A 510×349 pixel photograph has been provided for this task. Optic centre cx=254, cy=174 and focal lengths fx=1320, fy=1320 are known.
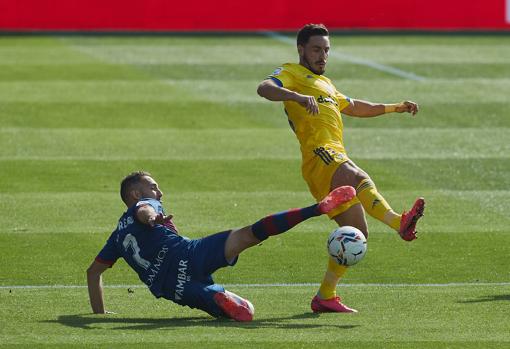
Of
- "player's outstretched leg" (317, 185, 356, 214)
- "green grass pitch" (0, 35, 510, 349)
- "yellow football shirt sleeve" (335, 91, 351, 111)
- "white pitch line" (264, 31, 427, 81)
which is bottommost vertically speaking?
"white pitch line" (264, 31, 427, 81)

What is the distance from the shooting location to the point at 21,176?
17453mm

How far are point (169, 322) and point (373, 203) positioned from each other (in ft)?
6.20

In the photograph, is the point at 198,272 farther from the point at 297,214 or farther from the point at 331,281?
the point at 331,281

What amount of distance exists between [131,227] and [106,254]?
34cm

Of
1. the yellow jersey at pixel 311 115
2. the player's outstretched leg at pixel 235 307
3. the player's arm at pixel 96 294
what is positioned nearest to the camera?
the player's outstretched leg at pixel 235 307

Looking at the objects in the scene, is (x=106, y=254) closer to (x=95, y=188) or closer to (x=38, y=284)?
(x=38, y=284)

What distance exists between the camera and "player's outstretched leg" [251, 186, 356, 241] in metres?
9.49

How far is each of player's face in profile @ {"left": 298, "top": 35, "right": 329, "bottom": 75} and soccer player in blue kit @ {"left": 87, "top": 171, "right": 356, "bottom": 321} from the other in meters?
1.69

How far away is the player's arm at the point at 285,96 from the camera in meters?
10.1

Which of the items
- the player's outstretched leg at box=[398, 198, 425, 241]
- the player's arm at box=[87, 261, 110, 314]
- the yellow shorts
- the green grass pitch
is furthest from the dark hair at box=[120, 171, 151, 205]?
the player's outstretched leg at box=[398, 198, 425, 241]

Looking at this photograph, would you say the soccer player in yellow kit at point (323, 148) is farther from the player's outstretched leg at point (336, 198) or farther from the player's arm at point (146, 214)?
the player's arm at point (146, 214)

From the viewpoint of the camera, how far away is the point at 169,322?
988cm

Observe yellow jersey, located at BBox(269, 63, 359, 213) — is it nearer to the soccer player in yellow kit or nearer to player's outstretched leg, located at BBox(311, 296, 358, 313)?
the soccer player in yellow kit
